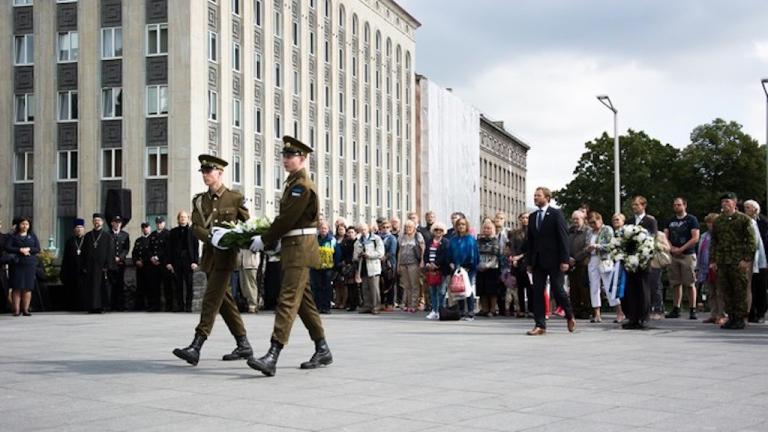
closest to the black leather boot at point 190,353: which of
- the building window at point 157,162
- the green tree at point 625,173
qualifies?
the building window at point 157,162

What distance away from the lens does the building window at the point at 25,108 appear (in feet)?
172

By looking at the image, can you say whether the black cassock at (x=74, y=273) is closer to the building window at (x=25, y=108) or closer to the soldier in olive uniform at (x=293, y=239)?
the soldier in olive uniform at (x=293, y=239)

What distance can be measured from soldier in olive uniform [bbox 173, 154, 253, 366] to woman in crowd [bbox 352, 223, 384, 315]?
408 inches

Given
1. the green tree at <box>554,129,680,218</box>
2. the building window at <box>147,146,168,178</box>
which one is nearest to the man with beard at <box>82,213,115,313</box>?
the building window at <box>147,146,168,178</box>

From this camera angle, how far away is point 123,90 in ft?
165

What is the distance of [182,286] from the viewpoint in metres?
21.6

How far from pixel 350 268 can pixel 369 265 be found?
1.83m

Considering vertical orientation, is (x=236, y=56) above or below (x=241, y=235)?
above

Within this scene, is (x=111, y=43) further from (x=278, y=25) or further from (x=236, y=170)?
(x=278, y=25)

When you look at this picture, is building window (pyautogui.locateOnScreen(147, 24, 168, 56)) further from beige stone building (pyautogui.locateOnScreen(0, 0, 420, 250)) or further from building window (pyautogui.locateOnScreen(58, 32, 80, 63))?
building window (pyautogui.locateOnScreen(58, 32, 80, 63))

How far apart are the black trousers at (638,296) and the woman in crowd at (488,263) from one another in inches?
169

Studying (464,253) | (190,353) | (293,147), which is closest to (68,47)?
(464,253)

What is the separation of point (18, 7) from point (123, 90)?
774 centimetres

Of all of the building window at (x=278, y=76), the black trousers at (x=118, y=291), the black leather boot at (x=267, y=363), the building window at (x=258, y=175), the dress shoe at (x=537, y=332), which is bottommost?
the dress shoe at (x=537, y=332)
